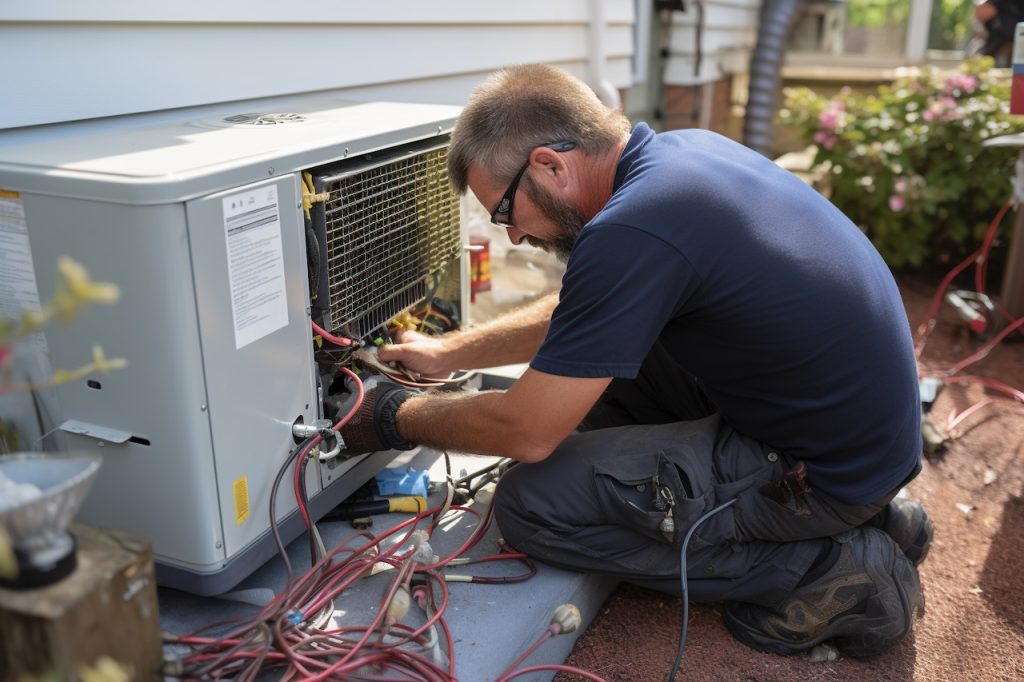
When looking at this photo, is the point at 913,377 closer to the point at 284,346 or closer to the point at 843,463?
the point at 843,463

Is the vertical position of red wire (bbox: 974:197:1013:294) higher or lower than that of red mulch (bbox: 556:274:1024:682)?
higher

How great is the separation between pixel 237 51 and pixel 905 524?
6.87 ft

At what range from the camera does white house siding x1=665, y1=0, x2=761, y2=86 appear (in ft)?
19.6

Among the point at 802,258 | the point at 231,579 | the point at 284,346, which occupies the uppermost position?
the point at 802,258

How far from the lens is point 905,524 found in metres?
2.11

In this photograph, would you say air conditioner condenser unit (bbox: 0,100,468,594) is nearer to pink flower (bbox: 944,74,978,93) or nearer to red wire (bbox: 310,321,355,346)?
red wire (bbox: 310,321,355,346)

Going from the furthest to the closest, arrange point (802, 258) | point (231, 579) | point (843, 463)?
point (843, 463)
point (802, 258)
point (231, 579)

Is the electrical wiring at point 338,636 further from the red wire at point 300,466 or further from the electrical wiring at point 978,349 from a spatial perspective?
the electrical wiring at point 978,349

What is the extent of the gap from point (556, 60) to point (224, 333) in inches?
128

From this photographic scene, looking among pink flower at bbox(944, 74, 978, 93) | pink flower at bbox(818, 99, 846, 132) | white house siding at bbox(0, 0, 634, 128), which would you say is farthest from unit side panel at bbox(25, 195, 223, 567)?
pink flower at bbox(944, 74, 978, 93)

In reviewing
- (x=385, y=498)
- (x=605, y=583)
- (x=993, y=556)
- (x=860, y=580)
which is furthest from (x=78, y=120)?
(x=993, y=556)

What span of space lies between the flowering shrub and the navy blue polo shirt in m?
3.16

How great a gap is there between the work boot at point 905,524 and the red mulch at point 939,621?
0.20 meters

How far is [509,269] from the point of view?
368cm
